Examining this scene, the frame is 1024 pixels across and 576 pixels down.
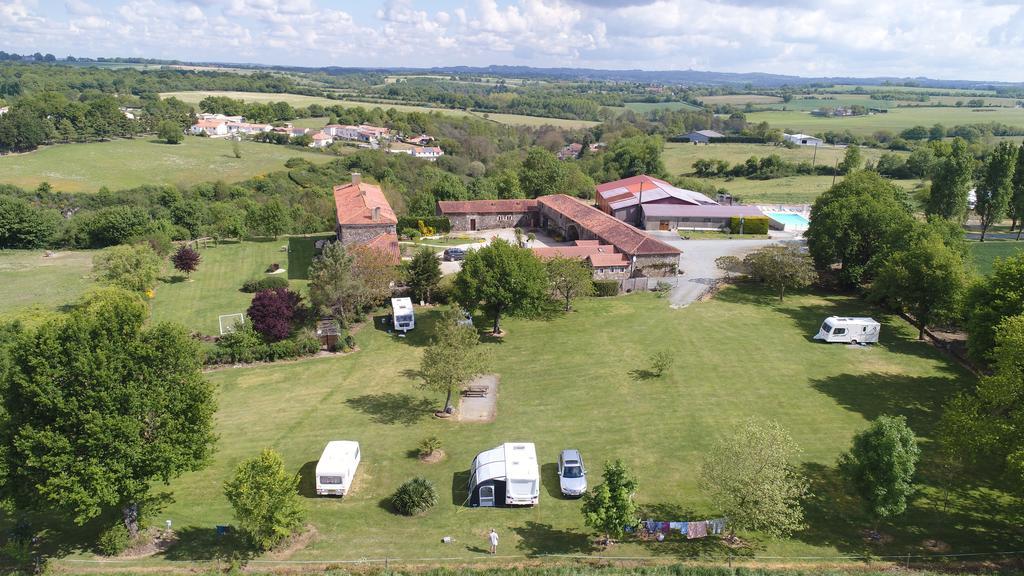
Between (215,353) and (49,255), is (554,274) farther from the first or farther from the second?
(49,255)

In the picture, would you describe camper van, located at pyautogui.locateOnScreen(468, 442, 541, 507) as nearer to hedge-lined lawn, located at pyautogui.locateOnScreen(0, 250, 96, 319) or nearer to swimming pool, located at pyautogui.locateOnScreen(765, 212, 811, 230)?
hedge-lined lawn, located at pyautogui.locateOnScreen(0, 250, 96, 319)

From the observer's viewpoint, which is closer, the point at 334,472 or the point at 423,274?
the point at 334,472

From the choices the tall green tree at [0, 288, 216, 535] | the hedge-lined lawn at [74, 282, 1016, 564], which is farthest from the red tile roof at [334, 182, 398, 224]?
the tall green tree at [0, 288, 216, 535]

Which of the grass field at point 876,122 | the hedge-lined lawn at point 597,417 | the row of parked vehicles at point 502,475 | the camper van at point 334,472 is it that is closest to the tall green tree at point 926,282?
the hedge-lined lawn at point 597,417

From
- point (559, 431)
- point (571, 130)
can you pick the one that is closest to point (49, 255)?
point (559, 431)

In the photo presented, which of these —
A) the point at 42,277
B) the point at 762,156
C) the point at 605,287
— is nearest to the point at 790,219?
the point at 605,287

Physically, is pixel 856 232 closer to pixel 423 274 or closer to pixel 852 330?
pixel 852 330

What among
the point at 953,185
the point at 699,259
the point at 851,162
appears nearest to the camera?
the point at 699,259
